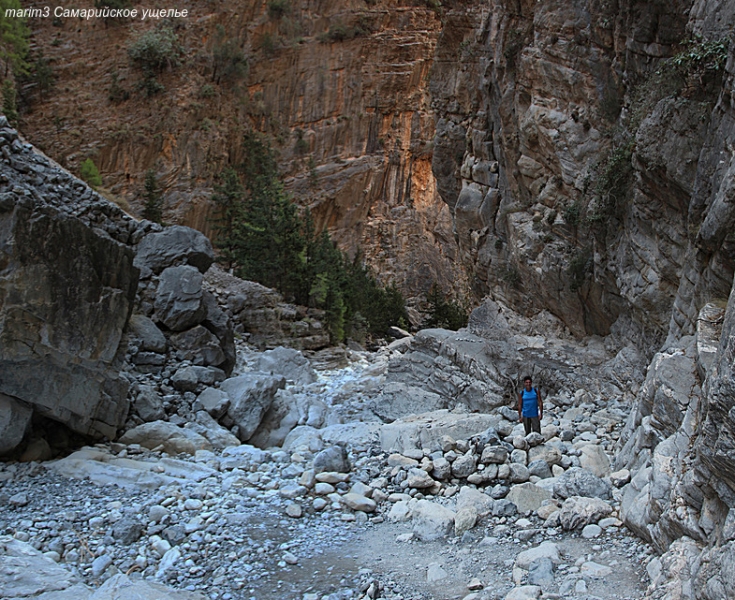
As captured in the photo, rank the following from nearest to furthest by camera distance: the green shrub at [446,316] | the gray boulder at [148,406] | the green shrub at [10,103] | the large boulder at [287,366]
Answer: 1. the gray boulder at [148,406]
2. the large boulder at [287,366]
3. the green shrub at [446,316]
4. the green shrub at [10,103]

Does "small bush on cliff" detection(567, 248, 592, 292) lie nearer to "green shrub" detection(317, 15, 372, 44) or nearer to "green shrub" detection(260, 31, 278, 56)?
"green shrub" detection(317, 15, 372, 44)

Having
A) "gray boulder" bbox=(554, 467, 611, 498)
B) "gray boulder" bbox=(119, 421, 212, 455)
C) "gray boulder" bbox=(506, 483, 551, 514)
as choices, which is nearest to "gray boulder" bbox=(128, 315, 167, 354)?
"gray boulder" bbox=(119, 421, 212, 455)

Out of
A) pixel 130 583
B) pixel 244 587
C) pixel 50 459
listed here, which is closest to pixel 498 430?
pixel 244 587

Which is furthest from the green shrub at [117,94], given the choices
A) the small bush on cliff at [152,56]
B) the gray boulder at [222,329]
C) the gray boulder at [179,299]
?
the gray boulder at [179,299]

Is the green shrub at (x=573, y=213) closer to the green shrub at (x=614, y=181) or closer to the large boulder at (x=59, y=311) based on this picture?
the green shrub at (x=614, y=181)

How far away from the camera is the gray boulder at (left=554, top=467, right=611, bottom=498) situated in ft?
19.6

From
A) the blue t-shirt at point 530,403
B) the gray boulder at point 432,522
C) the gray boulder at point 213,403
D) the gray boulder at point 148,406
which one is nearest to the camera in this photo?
the gray boulder at point 432,522

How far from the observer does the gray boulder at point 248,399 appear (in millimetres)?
11195

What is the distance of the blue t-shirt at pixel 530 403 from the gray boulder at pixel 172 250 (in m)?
9.36

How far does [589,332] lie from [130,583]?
10.7 metres

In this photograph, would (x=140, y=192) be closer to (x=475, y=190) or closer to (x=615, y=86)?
(x=475, y=190)

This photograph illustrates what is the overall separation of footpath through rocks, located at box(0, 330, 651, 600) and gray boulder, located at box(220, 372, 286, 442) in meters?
1.62


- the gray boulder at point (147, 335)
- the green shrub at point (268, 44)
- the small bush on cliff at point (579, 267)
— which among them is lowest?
the gray boulder at point (147, 335)

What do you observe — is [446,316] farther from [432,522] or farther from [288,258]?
[432,522]
